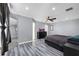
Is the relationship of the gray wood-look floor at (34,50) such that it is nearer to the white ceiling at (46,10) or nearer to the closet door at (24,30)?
the closet door at (24,30)

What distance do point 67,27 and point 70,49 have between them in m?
0.52

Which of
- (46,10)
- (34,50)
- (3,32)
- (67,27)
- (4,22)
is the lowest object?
(34,50)

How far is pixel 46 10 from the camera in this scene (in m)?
1.89

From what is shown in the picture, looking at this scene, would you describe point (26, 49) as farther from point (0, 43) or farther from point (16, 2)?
point (16, 2)

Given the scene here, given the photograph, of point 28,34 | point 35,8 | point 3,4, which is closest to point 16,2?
point 3,4

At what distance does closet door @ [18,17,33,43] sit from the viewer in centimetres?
192

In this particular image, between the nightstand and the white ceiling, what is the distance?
0.63 meters

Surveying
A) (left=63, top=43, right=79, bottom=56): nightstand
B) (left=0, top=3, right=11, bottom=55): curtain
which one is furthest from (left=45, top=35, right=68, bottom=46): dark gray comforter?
(left=0, top=3, right=11, bottom=55): curtain

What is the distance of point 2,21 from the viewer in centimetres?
178

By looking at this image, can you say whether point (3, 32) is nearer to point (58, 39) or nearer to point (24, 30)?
point (24, 30)

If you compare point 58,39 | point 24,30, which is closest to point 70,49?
point 58,39

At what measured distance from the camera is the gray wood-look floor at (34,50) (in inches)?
71.9

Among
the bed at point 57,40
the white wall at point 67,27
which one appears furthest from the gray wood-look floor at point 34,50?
the white wall at point 67,27

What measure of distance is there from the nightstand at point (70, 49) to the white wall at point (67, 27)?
269 mm
